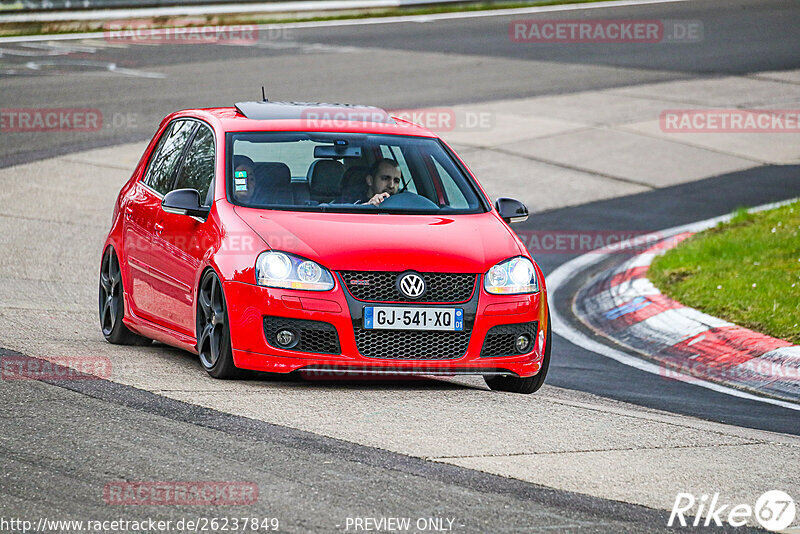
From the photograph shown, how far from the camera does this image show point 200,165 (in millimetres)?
8484

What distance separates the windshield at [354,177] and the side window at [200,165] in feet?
0.57

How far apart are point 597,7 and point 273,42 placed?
10.1 metres

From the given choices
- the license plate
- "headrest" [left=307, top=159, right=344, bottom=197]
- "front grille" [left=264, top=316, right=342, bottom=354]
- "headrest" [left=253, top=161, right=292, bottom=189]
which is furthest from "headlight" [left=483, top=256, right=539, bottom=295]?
"headrest" [left=253, top=161, right=292, bottom=189]

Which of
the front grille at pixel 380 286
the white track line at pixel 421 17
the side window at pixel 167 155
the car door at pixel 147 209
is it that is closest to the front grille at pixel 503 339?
the front grille at pixel 380 286

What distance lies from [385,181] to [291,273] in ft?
4.32

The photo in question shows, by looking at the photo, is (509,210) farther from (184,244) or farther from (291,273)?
(184,244)

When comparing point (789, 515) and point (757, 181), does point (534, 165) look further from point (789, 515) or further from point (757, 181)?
point (789, 515)

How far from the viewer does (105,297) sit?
30.5ft

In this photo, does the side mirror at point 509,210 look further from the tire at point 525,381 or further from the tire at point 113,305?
the tire at point 113,305

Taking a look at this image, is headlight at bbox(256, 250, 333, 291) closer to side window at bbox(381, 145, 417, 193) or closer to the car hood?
the car hood

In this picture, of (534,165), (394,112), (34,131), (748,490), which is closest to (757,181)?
(534,165)

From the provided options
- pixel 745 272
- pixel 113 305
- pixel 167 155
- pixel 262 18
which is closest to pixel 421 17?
pixel 262 18

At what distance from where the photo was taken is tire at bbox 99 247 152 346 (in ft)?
29.6

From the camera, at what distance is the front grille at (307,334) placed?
728 centimetres
